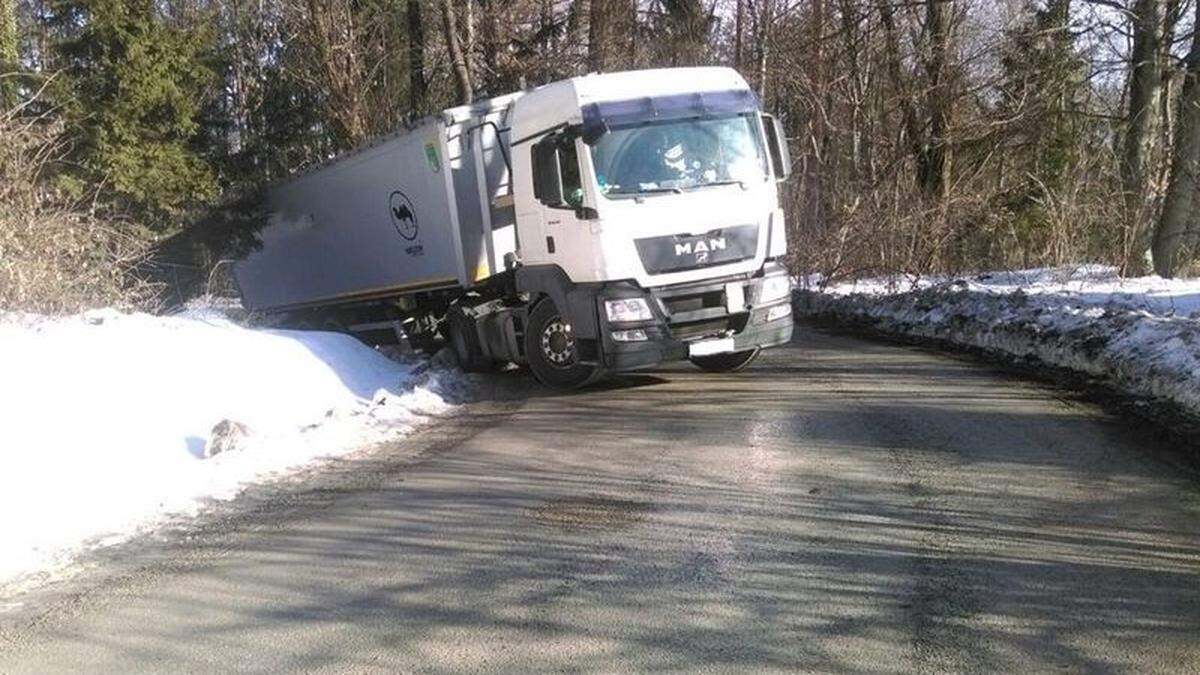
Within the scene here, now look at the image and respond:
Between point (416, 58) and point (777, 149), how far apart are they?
20.4m

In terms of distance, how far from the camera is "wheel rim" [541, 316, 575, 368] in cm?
1147

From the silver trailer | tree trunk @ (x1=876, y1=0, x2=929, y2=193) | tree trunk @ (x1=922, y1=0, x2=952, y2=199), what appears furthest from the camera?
tree trunk @ (x1=876, y1=0, x2=929, y2=193)

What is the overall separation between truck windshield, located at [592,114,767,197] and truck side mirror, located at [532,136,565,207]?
495mm

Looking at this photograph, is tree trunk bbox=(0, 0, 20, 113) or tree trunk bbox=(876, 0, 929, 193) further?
tree trunk bbox=(876, 0, 929, 193)

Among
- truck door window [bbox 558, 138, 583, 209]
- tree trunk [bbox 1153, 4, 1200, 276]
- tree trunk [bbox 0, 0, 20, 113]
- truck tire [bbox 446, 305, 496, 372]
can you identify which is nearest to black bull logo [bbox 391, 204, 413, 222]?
truck tire [bbox 446, 305, 496, 372]

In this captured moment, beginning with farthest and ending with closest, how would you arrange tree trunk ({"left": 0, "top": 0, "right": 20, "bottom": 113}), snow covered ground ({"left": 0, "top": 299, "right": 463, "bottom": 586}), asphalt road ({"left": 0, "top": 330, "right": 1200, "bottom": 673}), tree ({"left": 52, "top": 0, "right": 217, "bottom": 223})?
tree ({"left": 52, "top": 0, "right": 217, "bottom": 223}) < tree trunk ({"left": 0, "top": 0, "right": 20, "bottom": 113}) < snow covered ground ({"left": 0, "top": 299, "right": 463, "bottom": 586}) < asphalt road ({"left": 0, "top": 330, "right": 1200, "bottom": 673})

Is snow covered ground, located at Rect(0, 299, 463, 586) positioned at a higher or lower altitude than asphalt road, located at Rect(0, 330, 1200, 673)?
higher

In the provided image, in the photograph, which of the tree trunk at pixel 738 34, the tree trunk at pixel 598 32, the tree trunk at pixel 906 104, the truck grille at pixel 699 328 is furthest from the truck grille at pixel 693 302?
the tree trunk at pixel 738 34

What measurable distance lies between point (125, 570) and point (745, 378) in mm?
7339

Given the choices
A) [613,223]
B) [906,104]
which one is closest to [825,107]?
[906,104]

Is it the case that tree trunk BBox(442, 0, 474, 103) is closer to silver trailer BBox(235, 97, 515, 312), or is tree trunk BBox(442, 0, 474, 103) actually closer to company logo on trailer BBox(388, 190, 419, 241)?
silver trailer BBox(235, 97, 515, 312)

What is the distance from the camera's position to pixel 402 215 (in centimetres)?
1477

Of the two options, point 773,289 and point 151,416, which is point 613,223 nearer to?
point 773,289

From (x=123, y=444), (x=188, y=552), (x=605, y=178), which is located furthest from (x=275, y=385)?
(x=188, y=552)
